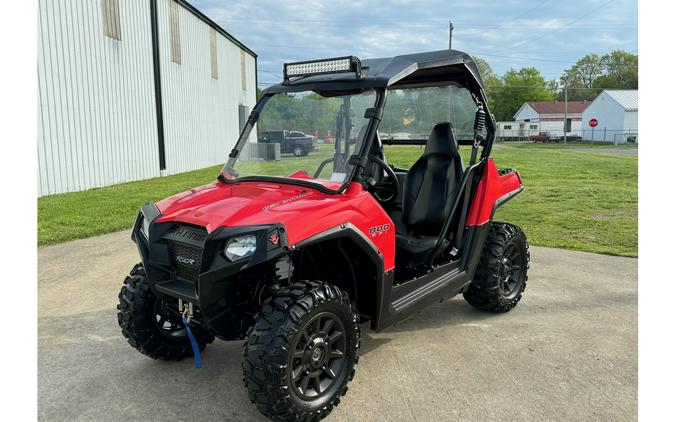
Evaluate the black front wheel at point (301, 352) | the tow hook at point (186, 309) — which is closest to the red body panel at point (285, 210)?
the black front wheel at point (301, 352)

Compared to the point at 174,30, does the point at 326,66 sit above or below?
below

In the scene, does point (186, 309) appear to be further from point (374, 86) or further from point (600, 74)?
point (600, 74)

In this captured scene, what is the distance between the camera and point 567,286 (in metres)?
5.19

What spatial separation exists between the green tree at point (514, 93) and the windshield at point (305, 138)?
80447 millimetres

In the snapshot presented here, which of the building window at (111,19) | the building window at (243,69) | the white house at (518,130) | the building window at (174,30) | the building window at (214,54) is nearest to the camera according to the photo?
the building window at (111,19)

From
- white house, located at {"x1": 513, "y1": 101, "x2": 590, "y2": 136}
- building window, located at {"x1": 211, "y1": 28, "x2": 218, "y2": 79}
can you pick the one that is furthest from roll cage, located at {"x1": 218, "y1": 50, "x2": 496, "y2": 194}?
white house, located at {"x1": 513, "y1": 101, "x2": 590, "y2": 136}

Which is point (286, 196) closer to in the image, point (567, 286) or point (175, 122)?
point (567, 286)

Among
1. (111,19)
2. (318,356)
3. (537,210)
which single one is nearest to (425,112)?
(318,356)

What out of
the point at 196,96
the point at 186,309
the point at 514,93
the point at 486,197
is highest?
the point at 514,93

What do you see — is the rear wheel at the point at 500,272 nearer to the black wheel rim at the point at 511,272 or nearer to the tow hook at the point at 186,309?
the black wheel rim at the point at 511,272

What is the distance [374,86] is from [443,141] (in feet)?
4.40

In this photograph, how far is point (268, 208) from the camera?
109 inches

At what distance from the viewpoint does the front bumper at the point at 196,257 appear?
254 cm

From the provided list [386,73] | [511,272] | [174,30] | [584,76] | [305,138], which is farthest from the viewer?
[584,76]
